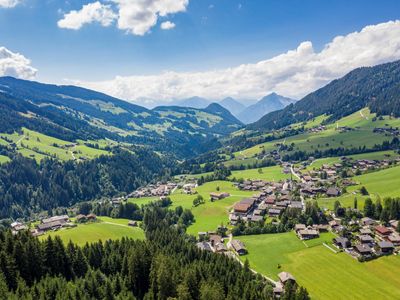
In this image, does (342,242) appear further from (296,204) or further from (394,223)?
(296,204)

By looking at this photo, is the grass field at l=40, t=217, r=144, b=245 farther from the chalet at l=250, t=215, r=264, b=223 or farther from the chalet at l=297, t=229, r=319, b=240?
the chalet at l=297, t=229, r=319, b=240

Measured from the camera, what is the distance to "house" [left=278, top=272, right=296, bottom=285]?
89.1m

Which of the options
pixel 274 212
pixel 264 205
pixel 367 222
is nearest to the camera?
pixel 367 222

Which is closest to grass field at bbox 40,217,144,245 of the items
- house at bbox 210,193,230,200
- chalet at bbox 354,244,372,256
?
house at bbox 210,193,230,200

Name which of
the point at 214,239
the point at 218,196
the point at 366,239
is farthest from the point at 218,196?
the point at 366,239

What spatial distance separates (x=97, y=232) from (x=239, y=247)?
214 ft

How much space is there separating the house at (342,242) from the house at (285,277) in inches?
1029

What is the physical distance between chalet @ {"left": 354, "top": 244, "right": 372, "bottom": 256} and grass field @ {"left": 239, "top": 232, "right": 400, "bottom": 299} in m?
3.78

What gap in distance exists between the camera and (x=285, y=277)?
3556 inches

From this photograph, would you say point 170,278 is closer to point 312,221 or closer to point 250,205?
point 312,221

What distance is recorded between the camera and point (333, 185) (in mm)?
178625

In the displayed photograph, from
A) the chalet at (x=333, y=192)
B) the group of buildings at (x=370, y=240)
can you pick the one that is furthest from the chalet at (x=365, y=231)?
the chalet at (x=333, y=192)

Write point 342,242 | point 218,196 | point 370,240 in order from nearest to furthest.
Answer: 1. point 370,240
2. point 342,242
3. point 218,196

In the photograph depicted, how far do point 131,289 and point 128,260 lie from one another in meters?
7.17
